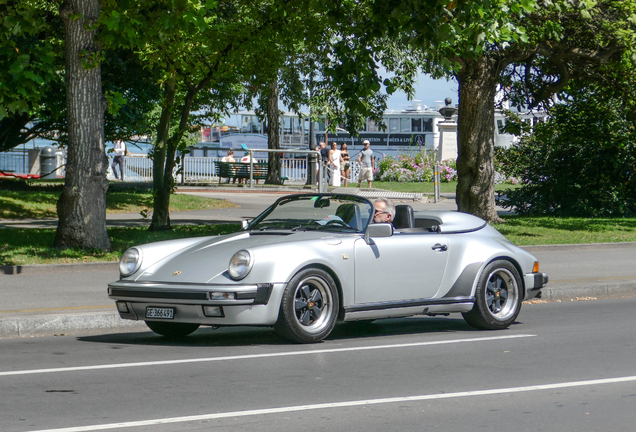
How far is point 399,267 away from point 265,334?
4.99ft

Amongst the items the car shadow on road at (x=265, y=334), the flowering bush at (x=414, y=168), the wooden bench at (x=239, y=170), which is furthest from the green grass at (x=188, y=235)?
the flowering bush at (x=414, y=168)

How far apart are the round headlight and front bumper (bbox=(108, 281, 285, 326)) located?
0.36 ft

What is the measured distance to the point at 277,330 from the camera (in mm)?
7430

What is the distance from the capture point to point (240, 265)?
7199 mm

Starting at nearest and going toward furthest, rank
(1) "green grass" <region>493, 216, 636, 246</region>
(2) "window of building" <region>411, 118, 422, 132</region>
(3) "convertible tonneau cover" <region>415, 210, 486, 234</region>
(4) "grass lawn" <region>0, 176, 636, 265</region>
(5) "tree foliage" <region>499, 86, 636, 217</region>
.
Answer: (3) "convertible tonneau cover" <region>415, 210, 486, 234</region>
(4) "grass lawn" <region>0, 176, 636, 265</region>
(1) "green grass" <region>493, 216, 636, 246</region>
(5) "tree foliage" <region>499, 86, 636, 217</region>
(2) "window of building" <region>411, 118, 422, 132</region>

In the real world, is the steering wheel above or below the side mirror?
above

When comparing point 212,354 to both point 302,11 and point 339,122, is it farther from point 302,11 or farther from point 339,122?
point 339,122

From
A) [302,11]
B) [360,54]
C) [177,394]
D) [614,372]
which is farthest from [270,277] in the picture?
[302,11]

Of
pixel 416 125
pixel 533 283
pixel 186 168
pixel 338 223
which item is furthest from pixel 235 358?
pixel 416 125

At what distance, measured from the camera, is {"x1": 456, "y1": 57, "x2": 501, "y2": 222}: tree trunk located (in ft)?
60.2

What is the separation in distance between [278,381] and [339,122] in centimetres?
2644

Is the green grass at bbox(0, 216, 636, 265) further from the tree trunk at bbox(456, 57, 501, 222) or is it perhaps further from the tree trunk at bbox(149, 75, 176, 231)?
the tree trunk at bbox(456, 57, 501, 222)

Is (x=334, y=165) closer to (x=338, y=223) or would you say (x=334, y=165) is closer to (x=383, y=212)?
(x=383, y=212)

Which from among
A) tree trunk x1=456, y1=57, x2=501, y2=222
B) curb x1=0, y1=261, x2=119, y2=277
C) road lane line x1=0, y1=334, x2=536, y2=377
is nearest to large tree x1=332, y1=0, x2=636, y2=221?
tree trunk x1=456, y1=57, x2=501, y2=222
